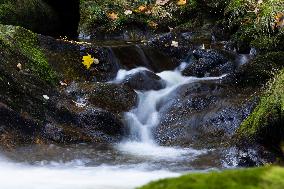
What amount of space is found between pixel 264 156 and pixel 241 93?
7.52 ft

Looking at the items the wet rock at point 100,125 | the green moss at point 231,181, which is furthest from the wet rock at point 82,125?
the green moss at point 231,181

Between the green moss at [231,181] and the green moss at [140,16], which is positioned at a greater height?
the green moss at [140,16]

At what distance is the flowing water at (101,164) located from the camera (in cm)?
440

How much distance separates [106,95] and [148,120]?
0.78 metres

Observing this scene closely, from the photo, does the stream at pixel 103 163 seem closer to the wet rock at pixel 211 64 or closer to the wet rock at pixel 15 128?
the wet rock at pixel 15 128

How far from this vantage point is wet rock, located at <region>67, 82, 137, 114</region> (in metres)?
7.00

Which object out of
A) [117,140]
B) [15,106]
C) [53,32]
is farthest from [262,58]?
[53,32]

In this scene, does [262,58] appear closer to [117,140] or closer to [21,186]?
[117,140]

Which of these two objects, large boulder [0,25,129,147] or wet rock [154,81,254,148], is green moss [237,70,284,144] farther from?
large boulder [0,25,129,147]

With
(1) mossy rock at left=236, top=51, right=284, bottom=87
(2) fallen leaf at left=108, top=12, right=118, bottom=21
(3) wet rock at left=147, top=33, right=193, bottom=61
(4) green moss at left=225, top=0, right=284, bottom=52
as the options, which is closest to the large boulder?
(1) mossy rock at left=236, top=51, right=284, bottom=87

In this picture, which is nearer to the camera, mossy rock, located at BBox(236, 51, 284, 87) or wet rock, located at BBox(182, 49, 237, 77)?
mossy rock, located at BBox(236, 51, 284, 87)

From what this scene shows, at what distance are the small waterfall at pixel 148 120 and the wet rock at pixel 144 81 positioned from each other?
138mm

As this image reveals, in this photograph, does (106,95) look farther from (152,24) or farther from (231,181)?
(152,24)

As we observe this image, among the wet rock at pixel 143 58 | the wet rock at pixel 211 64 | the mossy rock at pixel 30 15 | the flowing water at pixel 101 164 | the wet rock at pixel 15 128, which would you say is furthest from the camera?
the mossy rock at pixel 30 15
